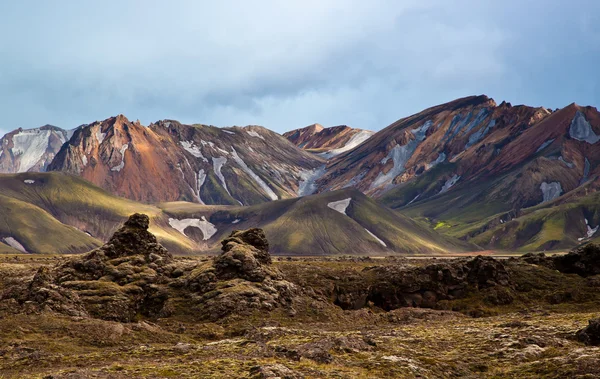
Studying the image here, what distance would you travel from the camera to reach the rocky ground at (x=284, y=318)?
51750mm

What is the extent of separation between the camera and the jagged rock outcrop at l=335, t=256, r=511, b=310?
103 m

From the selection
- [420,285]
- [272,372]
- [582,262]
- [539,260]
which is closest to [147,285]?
[272,372]

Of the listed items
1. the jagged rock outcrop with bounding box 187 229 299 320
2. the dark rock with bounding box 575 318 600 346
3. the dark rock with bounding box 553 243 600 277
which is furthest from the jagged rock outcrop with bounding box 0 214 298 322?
the dark rock with bounding box 553 243 600 277

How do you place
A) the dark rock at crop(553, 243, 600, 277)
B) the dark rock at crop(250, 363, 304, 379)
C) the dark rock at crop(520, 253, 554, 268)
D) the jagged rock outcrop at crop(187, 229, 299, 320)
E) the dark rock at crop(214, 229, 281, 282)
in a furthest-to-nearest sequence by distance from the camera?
the dark rock at crop(520, 253, 554, 268)
the dark rock at crop(553, 243, 600, 277)
the dark rock at crop(214, 229, 281, 282)
the jagged rock outcrop at crop(187, 229, 299, 320)
the dark rock at crop(250, 363, 304, 379)

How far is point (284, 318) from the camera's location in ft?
265

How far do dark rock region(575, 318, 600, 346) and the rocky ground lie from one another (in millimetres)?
110

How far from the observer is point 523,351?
2254 inches

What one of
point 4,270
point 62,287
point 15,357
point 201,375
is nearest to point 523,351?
point 201,375

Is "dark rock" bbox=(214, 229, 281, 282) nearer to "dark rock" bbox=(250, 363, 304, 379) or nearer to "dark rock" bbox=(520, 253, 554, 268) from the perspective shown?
"dark rock" bbox=(250, 363, 304, 379)

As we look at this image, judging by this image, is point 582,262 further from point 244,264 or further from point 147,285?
point 147,285

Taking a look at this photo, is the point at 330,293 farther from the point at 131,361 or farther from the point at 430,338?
the point at 131,361

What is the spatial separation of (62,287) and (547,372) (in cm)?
5889

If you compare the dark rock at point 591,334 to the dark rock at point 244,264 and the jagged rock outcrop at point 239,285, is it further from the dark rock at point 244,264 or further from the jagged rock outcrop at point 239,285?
the dark rock at point 244,264

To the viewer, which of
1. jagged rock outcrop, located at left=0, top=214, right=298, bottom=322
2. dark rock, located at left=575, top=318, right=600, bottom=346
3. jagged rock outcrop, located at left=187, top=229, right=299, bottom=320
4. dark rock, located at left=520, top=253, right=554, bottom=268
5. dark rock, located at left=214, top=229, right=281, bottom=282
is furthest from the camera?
dark rock, located at left=520, top=253, right=554, bottom=268
